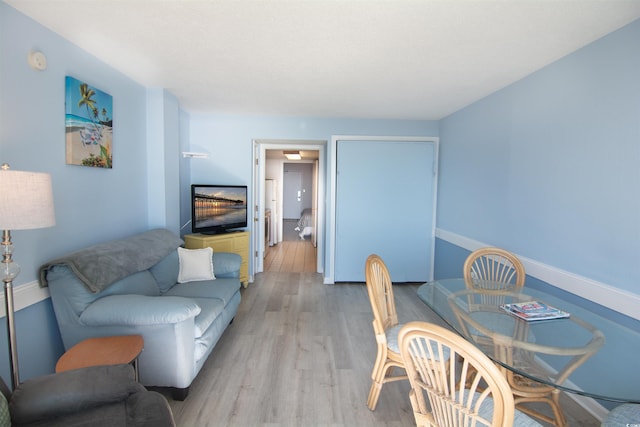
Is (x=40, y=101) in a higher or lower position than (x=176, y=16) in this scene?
lower

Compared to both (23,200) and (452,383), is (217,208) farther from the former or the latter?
(452,383)

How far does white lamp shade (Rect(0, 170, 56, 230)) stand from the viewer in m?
1.35

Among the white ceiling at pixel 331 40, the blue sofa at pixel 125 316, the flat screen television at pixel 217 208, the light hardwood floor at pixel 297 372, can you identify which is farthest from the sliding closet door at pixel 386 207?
the blue sofa at pixel 125 316

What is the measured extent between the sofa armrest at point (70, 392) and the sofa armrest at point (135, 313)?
39cm

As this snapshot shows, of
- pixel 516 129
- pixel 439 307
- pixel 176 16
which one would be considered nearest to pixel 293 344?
pixel 439 307

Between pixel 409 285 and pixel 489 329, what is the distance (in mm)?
2931

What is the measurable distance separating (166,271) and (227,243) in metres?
1.15

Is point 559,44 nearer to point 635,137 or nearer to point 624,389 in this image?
point 635,137

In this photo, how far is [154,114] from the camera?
3156 mm

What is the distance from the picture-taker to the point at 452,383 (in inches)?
42.6

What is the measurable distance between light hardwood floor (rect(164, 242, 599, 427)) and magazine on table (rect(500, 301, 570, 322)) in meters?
0.76

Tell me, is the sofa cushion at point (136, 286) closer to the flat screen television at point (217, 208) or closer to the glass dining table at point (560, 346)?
the flat screen television at point (217, 208)

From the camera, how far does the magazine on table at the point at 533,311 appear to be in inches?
65.5

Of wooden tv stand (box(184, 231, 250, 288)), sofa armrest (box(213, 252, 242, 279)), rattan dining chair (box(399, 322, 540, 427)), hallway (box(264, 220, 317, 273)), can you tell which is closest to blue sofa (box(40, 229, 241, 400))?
sofa armrest (box(213, 252, 242, 279))
